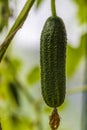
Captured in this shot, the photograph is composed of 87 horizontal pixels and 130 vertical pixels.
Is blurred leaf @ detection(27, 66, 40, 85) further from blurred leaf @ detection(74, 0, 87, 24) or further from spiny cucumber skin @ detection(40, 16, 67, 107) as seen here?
spiny cucumber skin @ detection(40, 16, 67, 107)

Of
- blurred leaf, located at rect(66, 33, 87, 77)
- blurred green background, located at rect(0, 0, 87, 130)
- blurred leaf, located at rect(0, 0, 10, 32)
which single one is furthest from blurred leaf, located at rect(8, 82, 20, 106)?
blurred leaf, located at rect(0, 0, 10, 32)

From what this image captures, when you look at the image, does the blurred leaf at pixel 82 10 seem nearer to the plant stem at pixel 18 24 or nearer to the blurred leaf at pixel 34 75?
the blurred leaf at pixel 34 75

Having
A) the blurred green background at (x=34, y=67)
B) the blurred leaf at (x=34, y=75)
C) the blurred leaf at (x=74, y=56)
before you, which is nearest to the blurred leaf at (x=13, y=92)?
the blurred green background at (x=34, y=67)

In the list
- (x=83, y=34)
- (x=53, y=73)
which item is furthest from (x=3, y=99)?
(x=53, y=73)

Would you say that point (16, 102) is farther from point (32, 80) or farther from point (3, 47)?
point (3, 47)

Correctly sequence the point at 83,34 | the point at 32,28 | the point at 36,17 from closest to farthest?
1. the point at 83,34
2. the point at 36,17
3. the point at 32,28

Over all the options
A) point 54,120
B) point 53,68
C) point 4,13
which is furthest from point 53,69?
point 4,13
